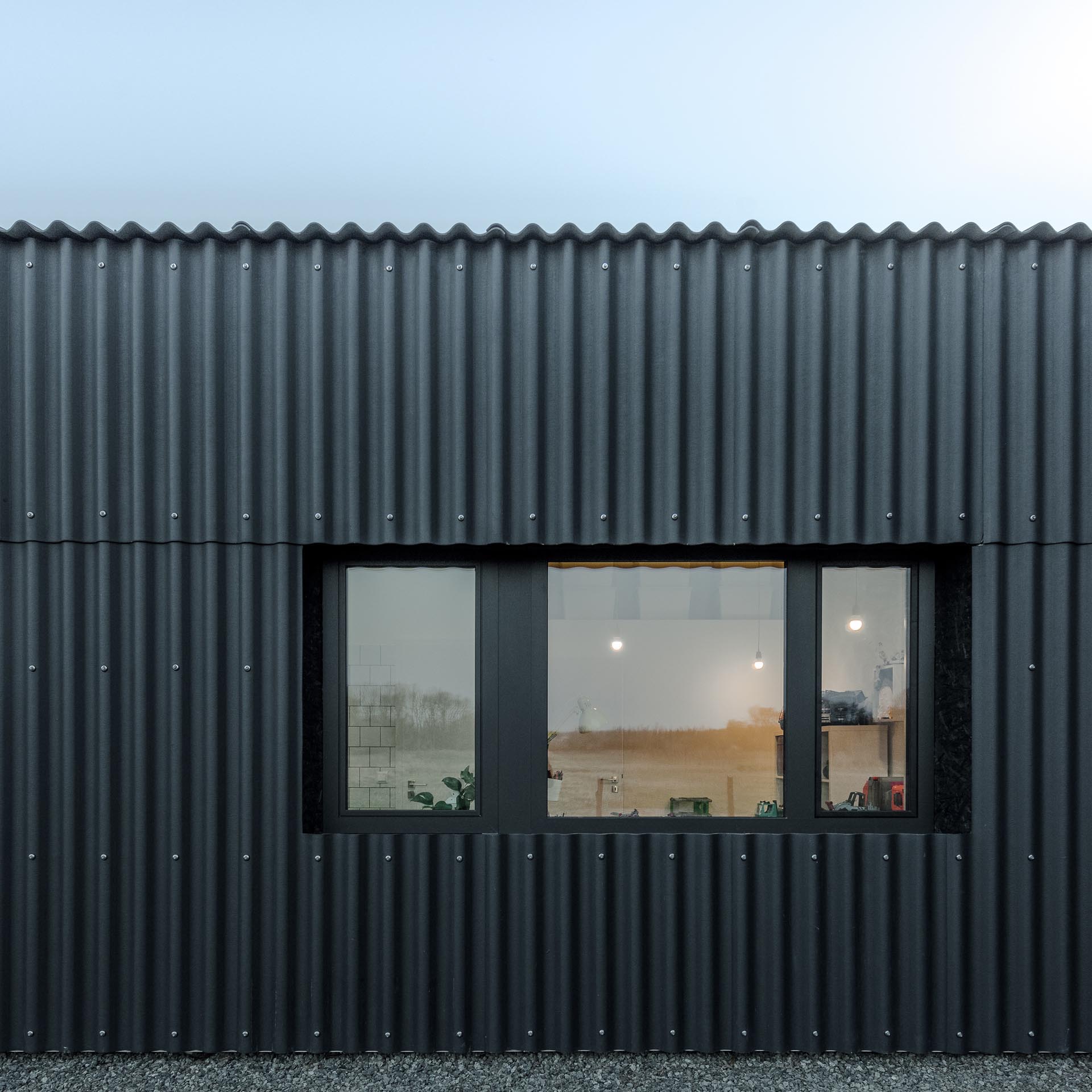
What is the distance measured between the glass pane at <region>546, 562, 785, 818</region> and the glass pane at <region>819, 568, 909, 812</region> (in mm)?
200

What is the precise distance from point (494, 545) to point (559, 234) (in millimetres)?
1216

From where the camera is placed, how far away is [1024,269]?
9.57 ft

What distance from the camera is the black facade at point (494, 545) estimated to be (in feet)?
9.27

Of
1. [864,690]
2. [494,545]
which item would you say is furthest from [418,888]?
[864,690]

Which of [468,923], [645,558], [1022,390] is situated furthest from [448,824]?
[1022,390]

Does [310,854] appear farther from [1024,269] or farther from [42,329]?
[1024,269]

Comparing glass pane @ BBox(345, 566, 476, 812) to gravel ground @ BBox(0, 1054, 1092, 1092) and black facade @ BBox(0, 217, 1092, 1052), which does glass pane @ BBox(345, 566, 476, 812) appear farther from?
gravel ground @ BBox(0, 1054, 1092, 1092)

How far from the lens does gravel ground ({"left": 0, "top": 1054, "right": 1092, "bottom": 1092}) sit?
2648mm

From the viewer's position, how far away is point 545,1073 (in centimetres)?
272

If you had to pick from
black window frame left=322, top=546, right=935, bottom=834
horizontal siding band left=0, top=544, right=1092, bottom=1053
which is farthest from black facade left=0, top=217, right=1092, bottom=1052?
black window frame left=322, top=546, right=935, bottom=834

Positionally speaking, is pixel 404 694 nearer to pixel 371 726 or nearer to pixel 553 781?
pixel 371 726

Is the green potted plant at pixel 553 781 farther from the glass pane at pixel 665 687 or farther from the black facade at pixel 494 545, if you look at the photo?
the black facade at pixel 494 545

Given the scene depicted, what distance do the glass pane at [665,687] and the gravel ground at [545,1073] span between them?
2.91 feet

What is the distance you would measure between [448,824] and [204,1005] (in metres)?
1.10
